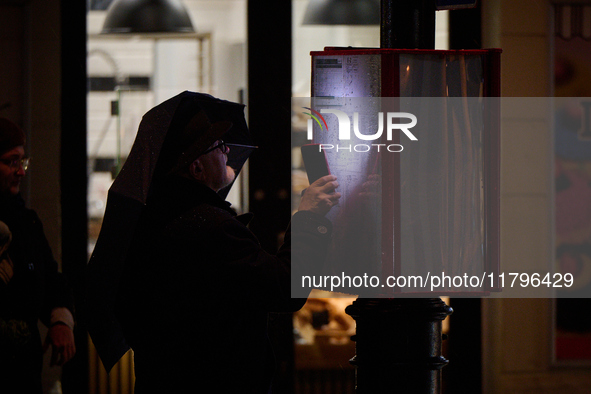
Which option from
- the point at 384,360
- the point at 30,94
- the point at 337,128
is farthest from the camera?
the point at 30,94

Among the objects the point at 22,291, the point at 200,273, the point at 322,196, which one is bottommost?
the point at 22,291

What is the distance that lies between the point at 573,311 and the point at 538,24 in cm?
226

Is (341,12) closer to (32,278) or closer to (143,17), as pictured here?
(143,17)

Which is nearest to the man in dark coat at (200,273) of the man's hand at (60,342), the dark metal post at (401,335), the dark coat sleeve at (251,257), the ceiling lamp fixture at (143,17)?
the dark coat sleeve at (251,257)

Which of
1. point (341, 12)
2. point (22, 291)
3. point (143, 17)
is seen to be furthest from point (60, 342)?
point (341, 12)

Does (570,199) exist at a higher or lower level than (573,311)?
higher

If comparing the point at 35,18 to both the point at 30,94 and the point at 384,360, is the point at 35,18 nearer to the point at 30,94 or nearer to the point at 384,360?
the point at 30,94

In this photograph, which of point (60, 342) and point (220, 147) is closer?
point (220, 147)

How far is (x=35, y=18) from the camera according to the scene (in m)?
4.64

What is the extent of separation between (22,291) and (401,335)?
2070mm

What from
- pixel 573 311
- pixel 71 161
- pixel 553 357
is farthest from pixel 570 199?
pixel 71 161

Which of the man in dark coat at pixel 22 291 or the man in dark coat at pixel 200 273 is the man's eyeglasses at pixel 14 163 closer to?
the man in dark coat at pixel 22 291

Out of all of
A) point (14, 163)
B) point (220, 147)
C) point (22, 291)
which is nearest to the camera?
point (220, 147)

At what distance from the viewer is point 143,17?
466cm
